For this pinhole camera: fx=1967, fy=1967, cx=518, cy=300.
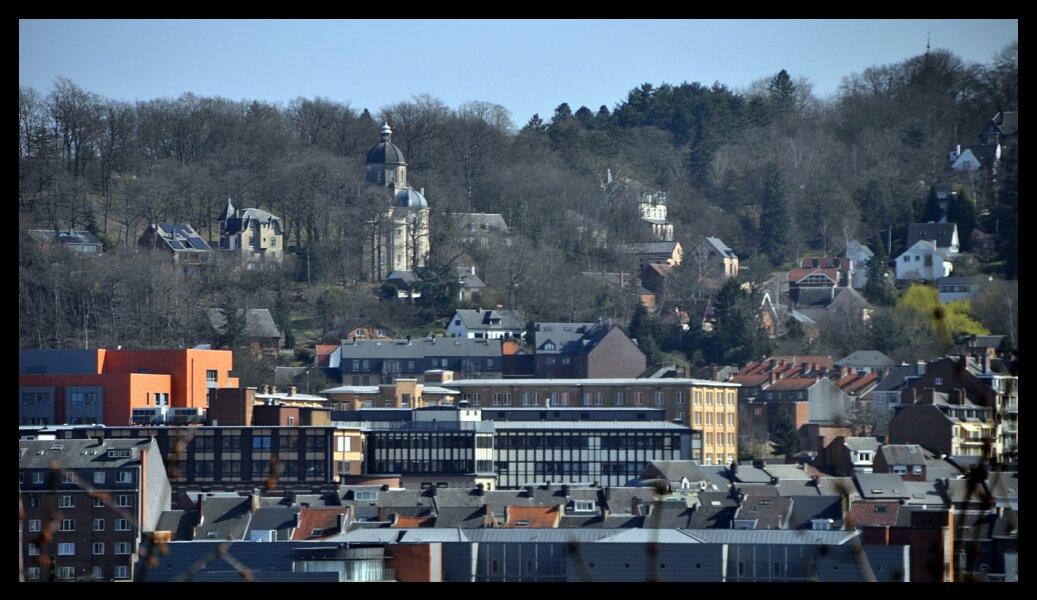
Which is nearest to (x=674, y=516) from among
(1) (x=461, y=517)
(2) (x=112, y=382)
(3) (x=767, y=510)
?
(3) (x=767, y=510)

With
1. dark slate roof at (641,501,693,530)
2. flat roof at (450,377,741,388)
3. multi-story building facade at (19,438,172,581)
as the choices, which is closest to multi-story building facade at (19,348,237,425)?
flat roof at (450,377,741,388)

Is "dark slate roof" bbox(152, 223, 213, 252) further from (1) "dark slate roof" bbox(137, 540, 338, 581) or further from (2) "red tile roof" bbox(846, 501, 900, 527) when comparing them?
(1) "dark slate roof" bbox(137, 540, 338, 581)

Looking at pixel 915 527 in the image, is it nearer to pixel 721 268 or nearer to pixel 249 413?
pixel 249 413

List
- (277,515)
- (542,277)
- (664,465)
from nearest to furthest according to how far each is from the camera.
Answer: (277,515) → (664,465) → (542,277)

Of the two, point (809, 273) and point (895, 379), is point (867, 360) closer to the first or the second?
point (895, 379)

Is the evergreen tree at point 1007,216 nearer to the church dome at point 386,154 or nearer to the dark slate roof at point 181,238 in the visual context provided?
the church dome at point 386,154
